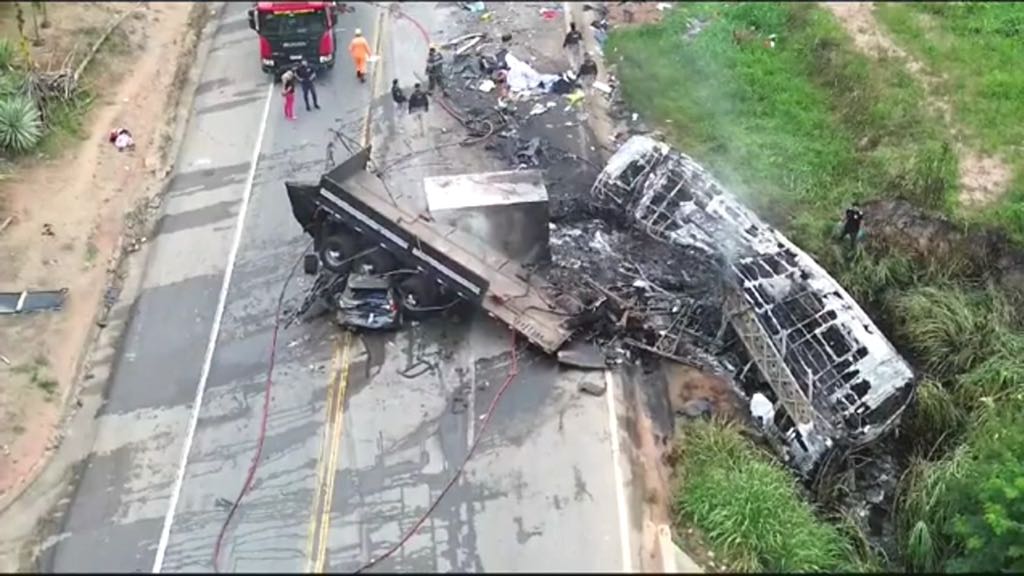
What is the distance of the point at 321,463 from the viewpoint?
16.6 meters

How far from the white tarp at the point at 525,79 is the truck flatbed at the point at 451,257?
719 centimetres

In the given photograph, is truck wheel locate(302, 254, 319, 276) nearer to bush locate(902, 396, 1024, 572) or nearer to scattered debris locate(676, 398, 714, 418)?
scattered debris locate(676, 398, 714, 418)

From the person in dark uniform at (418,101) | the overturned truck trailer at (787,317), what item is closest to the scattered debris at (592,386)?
the overturned truck trailer at (787,317)

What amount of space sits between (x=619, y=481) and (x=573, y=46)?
13.7m

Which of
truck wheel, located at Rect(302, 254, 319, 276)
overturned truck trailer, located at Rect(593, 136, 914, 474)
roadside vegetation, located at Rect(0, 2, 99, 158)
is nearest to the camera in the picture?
overturned truck trailer, located at Rect(593, 136, 914, 474)

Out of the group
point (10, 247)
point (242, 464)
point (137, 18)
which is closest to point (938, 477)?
point (242, 464)

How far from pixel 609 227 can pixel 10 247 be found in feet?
34.9

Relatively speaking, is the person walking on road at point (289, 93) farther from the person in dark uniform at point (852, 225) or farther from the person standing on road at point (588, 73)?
the person in dark uniform at point (852, 225)

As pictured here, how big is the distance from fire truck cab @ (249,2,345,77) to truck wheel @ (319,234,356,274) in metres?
8.29

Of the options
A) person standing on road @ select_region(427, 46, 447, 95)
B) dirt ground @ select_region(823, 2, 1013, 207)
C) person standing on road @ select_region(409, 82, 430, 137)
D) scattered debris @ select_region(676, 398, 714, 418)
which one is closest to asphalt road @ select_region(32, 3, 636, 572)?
scattered debris @ select_region(676, 398, 714, 418)

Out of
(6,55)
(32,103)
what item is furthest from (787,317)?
(6,55)

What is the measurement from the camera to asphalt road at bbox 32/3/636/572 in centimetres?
1530

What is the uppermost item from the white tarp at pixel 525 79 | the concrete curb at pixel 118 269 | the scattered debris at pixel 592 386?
the white tarp at pixel 525 79

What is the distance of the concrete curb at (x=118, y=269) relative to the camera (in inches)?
669
